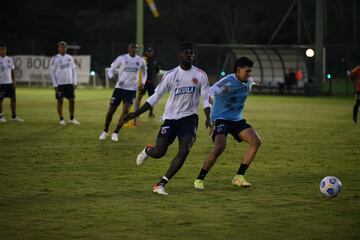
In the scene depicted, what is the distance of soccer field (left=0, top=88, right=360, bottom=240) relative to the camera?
328 inches

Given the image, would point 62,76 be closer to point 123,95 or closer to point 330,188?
point 123,95

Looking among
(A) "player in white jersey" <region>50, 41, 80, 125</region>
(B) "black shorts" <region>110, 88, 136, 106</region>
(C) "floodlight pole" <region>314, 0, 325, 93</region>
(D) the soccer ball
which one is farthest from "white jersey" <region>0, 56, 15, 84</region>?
(C) "floodlight pole" <region>314, 0, 325, 93</region>

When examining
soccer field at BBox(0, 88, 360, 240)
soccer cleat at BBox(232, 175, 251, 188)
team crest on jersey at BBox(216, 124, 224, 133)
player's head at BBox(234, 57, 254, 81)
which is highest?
player's head at BBox(234, 57, 254, 81)

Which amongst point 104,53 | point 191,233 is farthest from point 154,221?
point 104,53

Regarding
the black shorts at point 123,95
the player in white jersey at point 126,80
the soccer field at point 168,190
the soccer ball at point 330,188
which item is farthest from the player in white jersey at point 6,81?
the soccer ball at point 330,188

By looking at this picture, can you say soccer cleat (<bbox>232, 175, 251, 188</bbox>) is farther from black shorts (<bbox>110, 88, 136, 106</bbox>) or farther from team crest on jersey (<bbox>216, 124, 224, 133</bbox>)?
black shorts (<bbox>110, 88, 136, 106</bbox>)

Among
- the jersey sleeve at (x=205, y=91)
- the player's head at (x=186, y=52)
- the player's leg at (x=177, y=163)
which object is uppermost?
the player's head at (x=186, y=52)

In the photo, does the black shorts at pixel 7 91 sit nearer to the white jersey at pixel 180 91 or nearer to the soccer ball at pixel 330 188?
the white jersey at pixel 180 91

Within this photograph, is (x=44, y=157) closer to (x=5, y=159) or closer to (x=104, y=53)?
(x=5, y=159)

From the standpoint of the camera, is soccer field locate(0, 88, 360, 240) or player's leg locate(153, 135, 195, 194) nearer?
soccer field locate(0, 88, 360, 240)

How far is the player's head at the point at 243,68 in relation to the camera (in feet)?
36.4

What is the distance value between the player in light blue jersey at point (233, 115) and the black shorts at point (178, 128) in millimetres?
507

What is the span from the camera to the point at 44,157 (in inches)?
583

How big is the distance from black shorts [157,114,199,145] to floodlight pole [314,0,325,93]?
3255 cm
